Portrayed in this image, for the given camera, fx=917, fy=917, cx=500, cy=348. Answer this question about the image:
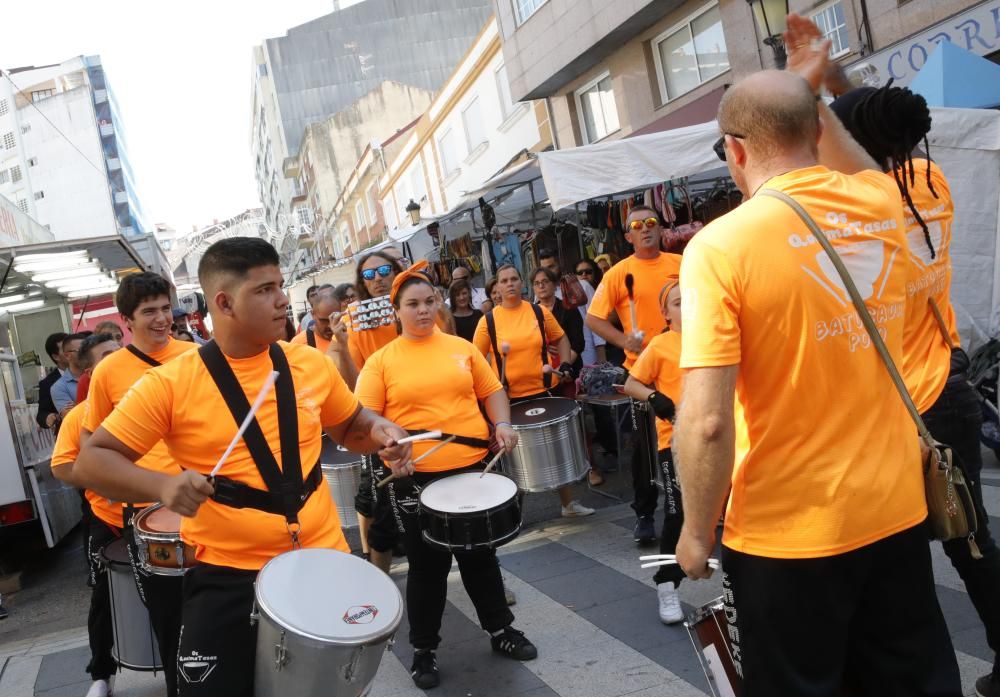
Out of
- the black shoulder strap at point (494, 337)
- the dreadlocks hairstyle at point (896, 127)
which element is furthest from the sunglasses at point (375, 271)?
the dreadlocks hairstyle at point (896, 127)

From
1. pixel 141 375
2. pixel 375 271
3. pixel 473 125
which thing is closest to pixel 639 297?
pixel 375 271

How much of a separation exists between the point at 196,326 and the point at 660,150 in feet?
36.2

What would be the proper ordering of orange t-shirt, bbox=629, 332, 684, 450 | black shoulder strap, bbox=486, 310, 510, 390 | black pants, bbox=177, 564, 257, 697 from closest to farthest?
black pants, bbox=177, 564, 257, 697 → orange t-shirt, bbox=629, 332, 684, 450 → black shoulder strap, bbox=486, 310, 510, 390

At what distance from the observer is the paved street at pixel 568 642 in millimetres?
4137

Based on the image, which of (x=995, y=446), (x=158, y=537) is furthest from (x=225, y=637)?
(x=995, y=446)

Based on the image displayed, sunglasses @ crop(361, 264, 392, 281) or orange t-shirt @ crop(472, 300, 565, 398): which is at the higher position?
sunglasses @ crop(361, 264, 392, 281)

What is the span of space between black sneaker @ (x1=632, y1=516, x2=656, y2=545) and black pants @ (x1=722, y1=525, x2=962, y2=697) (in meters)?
3.89

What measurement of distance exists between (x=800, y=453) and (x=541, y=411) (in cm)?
434

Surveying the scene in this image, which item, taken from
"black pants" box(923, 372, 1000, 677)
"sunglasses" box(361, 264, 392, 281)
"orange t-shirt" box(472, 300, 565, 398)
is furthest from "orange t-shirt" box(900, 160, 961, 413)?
"orange t-shirt" box(472, 300, 565, 398)

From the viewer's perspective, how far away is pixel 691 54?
15.4 m

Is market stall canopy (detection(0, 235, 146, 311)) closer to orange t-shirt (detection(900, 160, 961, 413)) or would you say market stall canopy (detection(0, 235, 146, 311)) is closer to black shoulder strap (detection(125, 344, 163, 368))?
black shoulder strap (detection(125, 344, 163, 368))

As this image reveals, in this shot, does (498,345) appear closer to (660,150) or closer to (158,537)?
(660,150)

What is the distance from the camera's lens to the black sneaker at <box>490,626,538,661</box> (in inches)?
179

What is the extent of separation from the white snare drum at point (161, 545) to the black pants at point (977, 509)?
2.66 meters
